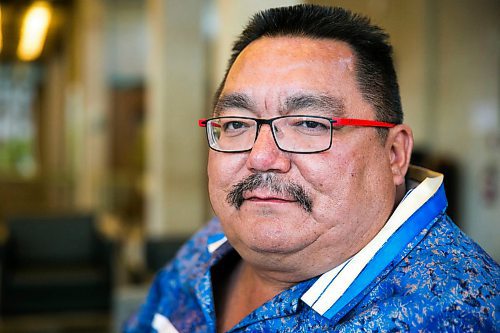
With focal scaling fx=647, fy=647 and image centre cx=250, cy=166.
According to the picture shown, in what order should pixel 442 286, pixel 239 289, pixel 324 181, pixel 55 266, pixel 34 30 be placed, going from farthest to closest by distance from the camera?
1. pixel 34 30
2. pixel 55 266
3. pixel 239 289
4. pixel 324 181
5. pixel 442 286

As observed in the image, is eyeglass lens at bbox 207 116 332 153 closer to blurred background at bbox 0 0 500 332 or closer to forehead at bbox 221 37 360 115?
forehead at bbox 221 37 360 115

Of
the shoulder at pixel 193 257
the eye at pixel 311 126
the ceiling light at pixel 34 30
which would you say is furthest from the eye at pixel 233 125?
the ceiling light at pixel 34 30

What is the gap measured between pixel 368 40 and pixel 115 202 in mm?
8475

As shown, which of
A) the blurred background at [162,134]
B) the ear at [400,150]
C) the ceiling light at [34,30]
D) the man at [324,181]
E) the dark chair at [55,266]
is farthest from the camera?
the ceiling light at [34,30]

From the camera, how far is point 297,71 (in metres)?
1.06

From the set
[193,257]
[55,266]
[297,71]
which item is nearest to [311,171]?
[297,71]

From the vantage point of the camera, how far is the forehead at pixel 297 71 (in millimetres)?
1050

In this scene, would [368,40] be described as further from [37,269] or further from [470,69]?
A: [37,269]

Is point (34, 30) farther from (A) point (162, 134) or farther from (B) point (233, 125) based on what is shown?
(B) point (233, 125)

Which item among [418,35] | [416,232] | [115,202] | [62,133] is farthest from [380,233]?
[62,133]

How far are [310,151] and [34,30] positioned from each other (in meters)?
9.82

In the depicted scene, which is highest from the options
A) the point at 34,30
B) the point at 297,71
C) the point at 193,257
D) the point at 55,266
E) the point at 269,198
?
the point at 34,30

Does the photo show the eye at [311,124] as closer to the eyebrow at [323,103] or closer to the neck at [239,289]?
the eyebrow at [323,103]

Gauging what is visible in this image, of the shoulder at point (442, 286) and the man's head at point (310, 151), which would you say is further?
the man's head at point (310, 151)
